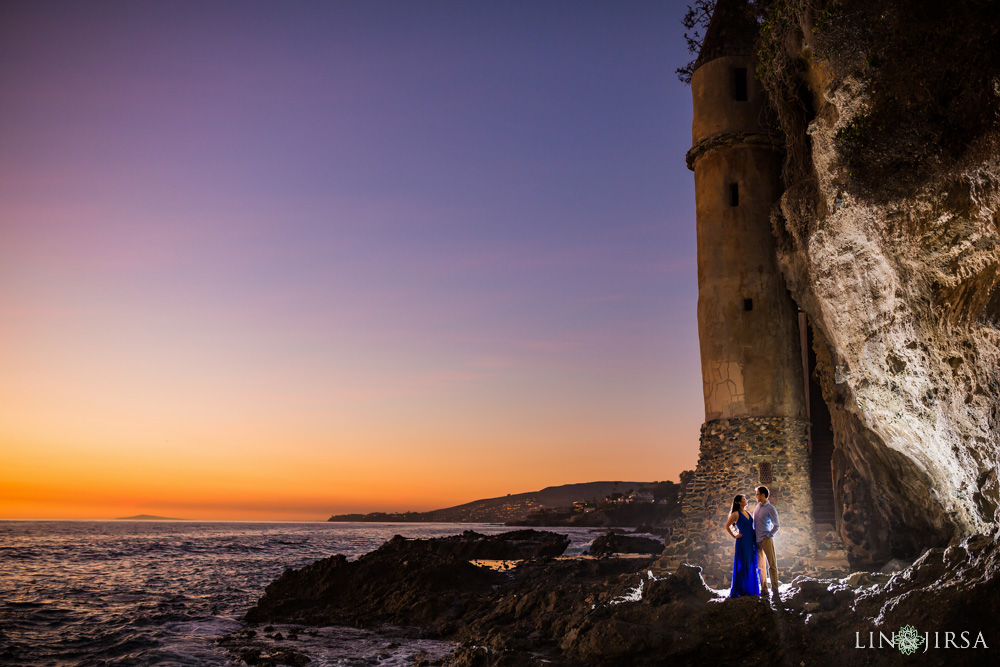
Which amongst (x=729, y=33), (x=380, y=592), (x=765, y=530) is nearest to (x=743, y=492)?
(x=765, y=530)

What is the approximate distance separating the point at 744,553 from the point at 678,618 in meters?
1.51

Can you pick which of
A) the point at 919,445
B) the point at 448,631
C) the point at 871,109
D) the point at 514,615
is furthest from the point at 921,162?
the point at 448,631

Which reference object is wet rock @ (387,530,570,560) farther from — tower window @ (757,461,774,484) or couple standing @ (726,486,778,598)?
couple standing @ (726,486,778,598)

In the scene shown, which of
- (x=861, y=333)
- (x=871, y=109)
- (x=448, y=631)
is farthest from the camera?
(x=448, y=631)

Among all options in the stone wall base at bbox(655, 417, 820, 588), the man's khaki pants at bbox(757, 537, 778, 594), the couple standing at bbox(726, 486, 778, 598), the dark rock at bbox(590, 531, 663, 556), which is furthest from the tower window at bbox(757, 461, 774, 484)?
the dark rock at bbox(590, 531, 663, 556)

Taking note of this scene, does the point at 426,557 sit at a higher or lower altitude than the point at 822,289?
lower

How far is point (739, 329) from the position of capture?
56.4ft

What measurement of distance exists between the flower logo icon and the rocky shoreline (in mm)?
93

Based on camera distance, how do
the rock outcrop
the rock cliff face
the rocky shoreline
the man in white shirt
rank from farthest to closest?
the rock outcrop, the man in white shirt, the rock cliff face, the rocky shoreline

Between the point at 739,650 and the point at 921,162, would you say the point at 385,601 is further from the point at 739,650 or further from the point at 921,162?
the point at 921,162

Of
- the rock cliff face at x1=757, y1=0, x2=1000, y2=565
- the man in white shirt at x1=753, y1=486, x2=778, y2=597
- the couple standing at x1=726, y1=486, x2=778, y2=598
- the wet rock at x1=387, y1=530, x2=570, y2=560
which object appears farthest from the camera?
the wet rock at x1=387, y1=530, x2=570, y2=560

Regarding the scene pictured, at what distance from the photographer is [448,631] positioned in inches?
663

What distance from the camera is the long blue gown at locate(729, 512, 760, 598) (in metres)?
11.1

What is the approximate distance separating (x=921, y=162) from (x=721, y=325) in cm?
812
